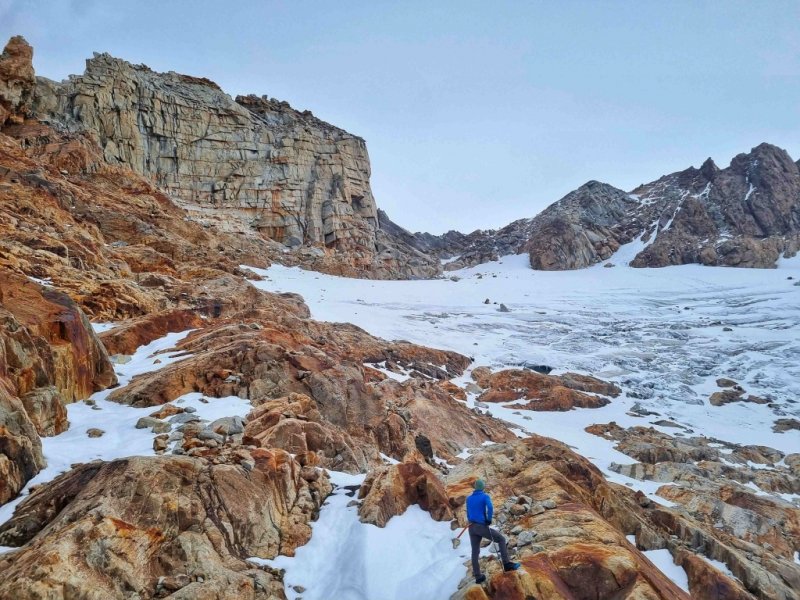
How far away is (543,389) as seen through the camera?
22672mm

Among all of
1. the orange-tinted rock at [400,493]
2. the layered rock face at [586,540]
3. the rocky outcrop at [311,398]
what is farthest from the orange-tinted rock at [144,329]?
the layered rock face at [586,540]

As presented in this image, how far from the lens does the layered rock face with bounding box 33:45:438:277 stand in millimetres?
53344

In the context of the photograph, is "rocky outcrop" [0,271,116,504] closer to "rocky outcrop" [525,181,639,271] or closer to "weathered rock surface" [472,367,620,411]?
"weathered rock surface" [472,367,620,411]

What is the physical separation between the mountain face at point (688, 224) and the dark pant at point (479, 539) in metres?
75.3

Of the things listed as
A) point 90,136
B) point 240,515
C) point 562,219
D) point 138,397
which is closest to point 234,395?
point 138,397

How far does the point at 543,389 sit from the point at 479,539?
17.4 metres

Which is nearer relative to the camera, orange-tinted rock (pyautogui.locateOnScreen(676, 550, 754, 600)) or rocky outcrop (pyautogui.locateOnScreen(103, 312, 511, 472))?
orange-tinted rock (pyautogui.locateOnScreen(676, 550, 754, 600))

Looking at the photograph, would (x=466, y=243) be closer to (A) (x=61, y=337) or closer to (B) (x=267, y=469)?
(A) (x=61, y=337)

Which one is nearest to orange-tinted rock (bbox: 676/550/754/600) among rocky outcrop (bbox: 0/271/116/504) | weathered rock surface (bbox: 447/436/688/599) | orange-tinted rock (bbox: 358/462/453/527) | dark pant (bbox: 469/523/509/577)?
weathered rock surface (bbox: 447/436/688/599)

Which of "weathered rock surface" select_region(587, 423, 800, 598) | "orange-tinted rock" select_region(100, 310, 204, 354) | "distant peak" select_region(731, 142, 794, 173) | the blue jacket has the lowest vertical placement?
"weathered rock surface" select_region(587, 423, 800, 598)

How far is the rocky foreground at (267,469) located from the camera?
564 centimetres

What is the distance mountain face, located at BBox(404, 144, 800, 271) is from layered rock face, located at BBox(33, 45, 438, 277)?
2824cm

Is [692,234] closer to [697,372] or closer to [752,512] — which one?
[697,372]

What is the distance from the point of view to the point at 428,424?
45.4 ft
